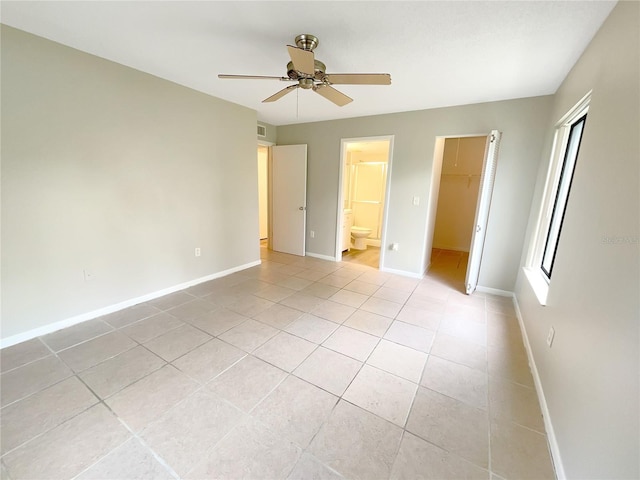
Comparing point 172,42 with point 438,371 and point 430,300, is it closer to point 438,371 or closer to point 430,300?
point 438,371

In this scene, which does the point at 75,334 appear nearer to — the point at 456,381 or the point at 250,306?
the point at 250,306

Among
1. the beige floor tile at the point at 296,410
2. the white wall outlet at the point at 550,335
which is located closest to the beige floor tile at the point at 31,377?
the beige floor tile at the point at 296,410

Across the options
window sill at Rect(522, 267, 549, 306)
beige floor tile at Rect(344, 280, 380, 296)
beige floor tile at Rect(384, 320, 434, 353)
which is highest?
window sill at Rect(522, 267, 549, 306)

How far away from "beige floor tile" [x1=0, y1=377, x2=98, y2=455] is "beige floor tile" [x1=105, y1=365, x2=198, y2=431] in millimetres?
175

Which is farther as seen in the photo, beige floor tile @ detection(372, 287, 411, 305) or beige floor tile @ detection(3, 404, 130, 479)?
beige floor tile @ detection(372, 287, 411, 305)

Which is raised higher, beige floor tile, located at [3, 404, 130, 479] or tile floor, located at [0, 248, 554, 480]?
tile floor, located at [0, 248, 554, 480]

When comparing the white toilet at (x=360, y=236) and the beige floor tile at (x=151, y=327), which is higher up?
the white toilet at (x=360, y=236)

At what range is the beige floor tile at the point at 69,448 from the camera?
1.19 meters

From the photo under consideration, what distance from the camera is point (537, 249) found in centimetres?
272

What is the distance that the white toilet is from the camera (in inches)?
207

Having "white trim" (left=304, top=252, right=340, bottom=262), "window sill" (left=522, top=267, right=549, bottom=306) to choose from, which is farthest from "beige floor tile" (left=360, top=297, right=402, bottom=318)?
"white trim" (left=304, top=252, right=340, bottom=262)

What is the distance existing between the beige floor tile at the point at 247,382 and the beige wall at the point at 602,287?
5.14 feet

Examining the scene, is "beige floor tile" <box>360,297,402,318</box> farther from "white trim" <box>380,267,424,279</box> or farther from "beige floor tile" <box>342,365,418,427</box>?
"white trim" <box>380,267,424,279</box>

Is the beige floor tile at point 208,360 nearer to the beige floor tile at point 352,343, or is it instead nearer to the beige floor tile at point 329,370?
the beige floor tile at point 329,370
